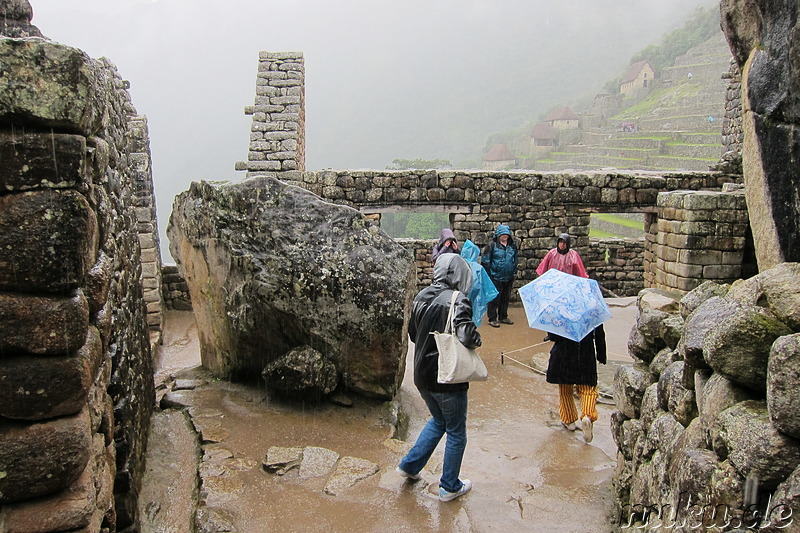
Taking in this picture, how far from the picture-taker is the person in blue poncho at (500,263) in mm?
9609

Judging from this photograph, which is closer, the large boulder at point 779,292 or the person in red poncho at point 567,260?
the large boulder at point 779,292

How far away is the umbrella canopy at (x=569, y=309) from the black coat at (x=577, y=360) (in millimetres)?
197

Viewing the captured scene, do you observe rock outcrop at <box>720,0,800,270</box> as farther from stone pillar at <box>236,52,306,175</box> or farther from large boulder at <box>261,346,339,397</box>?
stone pillar at <box>236,52,306,175</box>

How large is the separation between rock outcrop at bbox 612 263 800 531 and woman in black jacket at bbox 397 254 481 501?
1096 mm

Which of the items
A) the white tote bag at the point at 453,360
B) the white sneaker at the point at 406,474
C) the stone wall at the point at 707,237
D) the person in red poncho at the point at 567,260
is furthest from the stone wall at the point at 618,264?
the white tote bag at the point at 453,360

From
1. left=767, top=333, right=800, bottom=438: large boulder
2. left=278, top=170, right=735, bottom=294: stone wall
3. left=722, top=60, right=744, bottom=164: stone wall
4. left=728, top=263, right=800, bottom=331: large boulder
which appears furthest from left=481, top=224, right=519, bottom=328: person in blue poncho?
left=767, top=333, right=800, bottom=438: large boulder

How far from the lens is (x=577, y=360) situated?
5336mm

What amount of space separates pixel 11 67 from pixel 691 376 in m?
3.22

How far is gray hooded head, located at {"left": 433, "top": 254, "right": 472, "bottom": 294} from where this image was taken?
416 cm

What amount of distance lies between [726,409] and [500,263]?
7.08m

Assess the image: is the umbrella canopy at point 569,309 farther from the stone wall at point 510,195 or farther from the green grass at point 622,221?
the green grass at point 622,221

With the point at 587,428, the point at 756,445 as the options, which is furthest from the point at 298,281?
the point at 756,445

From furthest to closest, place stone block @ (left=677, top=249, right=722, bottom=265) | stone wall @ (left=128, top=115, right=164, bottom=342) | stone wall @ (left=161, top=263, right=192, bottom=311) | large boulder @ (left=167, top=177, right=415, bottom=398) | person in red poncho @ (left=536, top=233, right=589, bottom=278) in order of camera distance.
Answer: stone wall @ (left=161, top=263, right=192, bottom=311)
stone wall @ (left=128, top=115, right=164, bottom=342)
person in red poncho @ (left=536, top=233, right=589, bottom=278)
stone block @ (left=677, top=249, right=722, bottom=265)
large boulder @ (left=167, top=177, right=415, bottom=398)

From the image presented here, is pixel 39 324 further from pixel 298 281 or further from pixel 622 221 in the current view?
pixel 622 221
